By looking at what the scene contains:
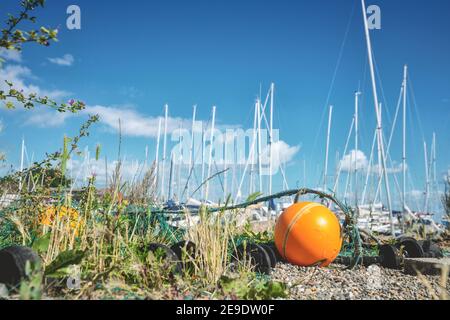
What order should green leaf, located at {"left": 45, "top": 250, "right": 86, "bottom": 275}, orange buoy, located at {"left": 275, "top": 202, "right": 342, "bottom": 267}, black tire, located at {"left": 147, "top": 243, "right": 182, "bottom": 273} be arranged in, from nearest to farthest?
green leaf, located at {"left": 45, "top": 250, "right": 86, "bottom": 275} → black tire, located at {"left": 147, "top": 243, "right": 182, "bottom": 273} → orange buoy, located at {"left": 275, "top": 202, "right": 342, "bottom": 267}

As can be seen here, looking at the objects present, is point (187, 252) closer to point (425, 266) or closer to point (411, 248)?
point (425, 266)

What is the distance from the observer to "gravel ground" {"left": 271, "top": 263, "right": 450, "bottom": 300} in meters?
3.57

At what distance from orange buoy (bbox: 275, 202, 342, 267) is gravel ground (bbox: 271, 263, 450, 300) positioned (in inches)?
6.6

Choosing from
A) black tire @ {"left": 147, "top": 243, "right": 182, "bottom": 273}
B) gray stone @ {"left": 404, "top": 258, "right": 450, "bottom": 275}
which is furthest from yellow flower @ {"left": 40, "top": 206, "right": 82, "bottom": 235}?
gray stone @ {"left": 404, "top": 258, "right": 450, "bottom": 275}

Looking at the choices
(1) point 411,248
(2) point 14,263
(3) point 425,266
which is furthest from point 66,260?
(1) point 411,248

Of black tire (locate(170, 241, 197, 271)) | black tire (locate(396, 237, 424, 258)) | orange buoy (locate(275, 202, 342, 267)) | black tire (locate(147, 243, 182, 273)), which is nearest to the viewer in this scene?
black tire (locate(147, 243, 182, 273))

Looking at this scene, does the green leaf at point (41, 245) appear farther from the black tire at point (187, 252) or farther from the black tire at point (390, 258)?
the black tire at point (390, 258)

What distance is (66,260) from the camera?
112 inches

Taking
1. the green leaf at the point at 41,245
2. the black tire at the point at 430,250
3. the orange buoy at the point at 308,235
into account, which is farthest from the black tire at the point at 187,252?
the black tire at the point at 430,250

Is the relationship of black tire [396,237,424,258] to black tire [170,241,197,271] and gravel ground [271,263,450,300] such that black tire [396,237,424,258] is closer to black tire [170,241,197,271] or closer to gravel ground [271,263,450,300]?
gravel ground [271,263,450,300]

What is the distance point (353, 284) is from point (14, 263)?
10.7ft

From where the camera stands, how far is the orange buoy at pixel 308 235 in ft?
16.4

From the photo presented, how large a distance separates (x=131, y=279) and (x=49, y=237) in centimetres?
90
